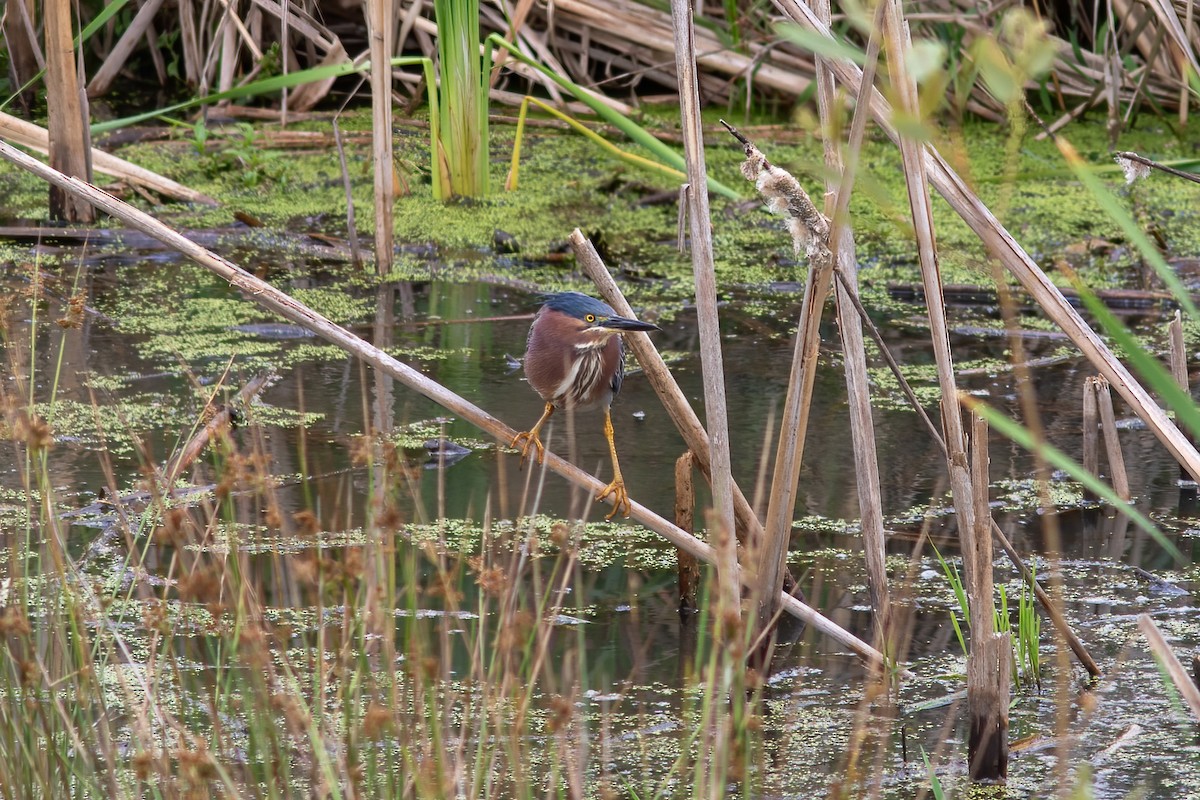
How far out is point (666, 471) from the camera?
354 cm

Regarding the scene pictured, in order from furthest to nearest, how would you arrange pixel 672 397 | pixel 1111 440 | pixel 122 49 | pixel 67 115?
pixel 122 49 → pixel 67 115 → pixel 1111 440 → pixel 672 397

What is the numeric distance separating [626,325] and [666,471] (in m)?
0.98

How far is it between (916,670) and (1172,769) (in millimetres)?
506

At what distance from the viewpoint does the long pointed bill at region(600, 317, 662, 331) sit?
2576 millimetres

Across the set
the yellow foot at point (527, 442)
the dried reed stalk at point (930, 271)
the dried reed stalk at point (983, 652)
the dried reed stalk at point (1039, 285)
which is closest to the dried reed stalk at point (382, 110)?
the yellow foot at point (527, 442)

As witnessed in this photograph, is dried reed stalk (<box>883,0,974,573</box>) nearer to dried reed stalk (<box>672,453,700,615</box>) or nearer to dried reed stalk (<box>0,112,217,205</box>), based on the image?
dried reed stalk (<box>672,453,700,615</box>)

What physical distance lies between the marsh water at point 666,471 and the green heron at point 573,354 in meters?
0.17

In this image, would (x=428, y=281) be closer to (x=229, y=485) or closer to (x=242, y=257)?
(x=242, y=257)

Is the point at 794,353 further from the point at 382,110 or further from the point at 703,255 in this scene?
the point at 382,110

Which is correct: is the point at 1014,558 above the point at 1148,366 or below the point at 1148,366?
below

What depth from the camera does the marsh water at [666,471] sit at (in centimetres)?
234

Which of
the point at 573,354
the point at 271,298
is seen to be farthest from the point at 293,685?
the point at 573,354

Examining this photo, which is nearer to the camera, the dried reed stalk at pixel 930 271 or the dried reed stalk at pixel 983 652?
the dried reed stalk at pixel 930 271

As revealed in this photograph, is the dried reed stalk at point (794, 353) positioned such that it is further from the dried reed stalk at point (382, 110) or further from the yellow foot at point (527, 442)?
the dried reed stalk at point (382, 110)
